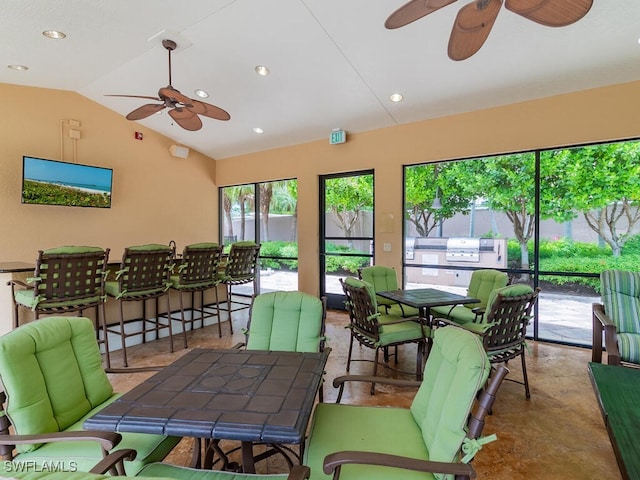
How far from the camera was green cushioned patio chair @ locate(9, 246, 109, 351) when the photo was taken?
3080 mm

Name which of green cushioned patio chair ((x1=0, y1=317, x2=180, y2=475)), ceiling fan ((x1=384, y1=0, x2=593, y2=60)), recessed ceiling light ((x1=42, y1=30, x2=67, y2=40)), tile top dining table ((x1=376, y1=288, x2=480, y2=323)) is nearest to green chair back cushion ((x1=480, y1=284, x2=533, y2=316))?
tile top dining table ((x1=376, y1=288, x2=480, y2=323))

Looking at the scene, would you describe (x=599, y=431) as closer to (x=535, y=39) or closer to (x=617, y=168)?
(x=617, y=168)

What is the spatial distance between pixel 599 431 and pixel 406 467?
2.15 m

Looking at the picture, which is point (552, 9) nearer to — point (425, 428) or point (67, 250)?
point (425, 428)

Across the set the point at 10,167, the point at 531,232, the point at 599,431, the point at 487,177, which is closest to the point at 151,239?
the point at 10,167

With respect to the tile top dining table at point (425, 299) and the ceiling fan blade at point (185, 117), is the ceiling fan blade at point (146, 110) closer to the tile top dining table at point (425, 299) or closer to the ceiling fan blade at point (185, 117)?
the ceiling fan blade at point (185, 117)

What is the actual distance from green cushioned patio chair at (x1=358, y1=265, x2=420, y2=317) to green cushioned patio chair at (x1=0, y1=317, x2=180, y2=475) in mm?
2759

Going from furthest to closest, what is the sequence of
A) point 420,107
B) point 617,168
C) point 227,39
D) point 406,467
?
1. point 420,107
2. point 617,168
3. point 227,39
4. point 406,467

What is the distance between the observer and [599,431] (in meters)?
2.48

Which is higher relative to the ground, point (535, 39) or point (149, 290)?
point (535, 39)

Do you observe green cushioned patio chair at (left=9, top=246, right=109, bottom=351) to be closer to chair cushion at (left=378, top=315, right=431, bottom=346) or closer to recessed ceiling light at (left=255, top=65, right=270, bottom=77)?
recessed ceiling light at (left=255, top=65, right=270, bottom=77)

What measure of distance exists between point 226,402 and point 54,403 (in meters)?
0.93

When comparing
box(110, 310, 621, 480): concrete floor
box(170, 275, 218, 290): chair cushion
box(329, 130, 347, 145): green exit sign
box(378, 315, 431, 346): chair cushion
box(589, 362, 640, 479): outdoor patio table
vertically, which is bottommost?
box(110, 310, 621, 480): concrete floor

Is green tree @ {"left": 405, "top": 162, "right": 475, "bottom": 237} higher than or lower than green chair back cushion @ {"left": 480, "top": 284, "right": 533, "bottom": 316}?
higher
